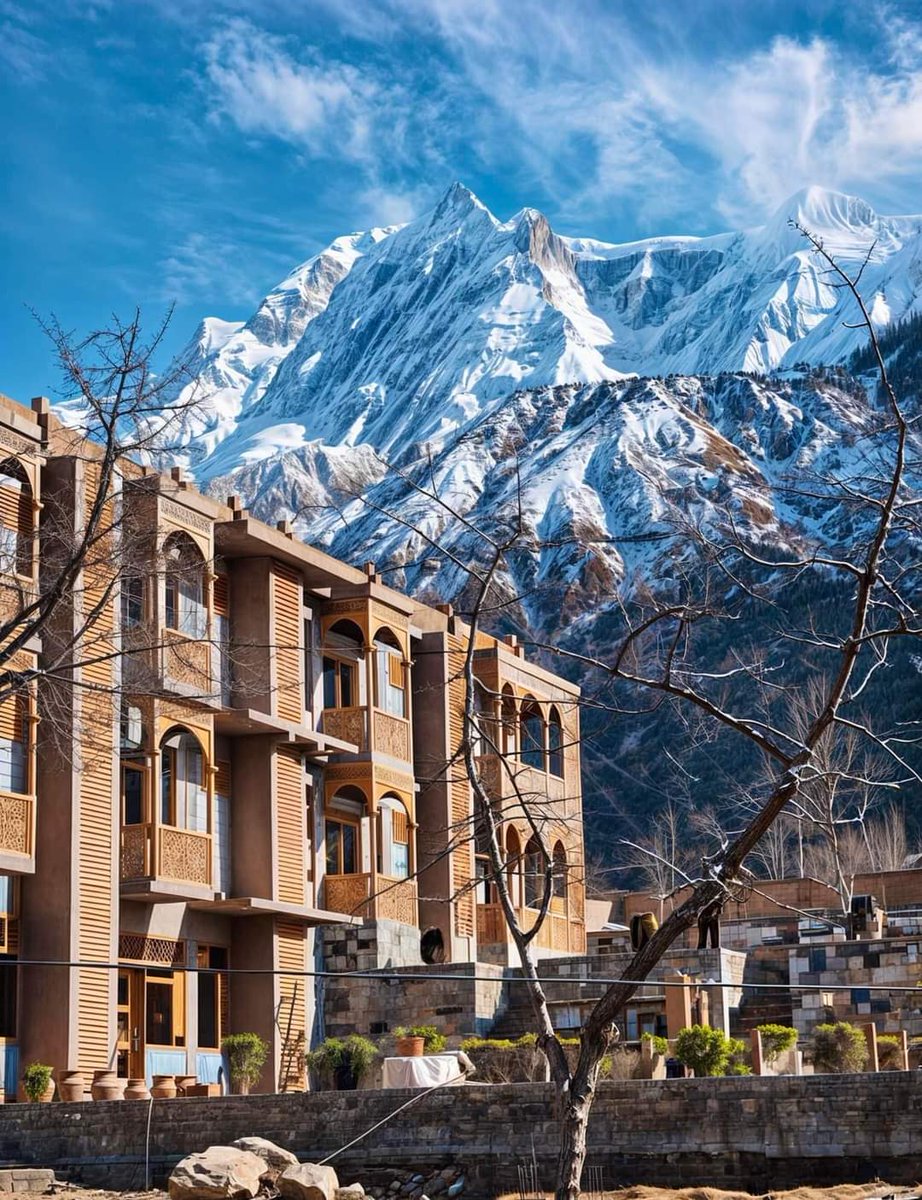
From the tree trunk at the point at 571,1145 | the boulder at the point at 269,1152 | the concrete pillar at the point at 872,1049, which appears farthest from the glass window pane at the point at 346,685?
the tree trunk at the point at 571,1145

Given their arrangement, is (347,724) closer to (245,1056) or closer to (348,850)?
(348,850)

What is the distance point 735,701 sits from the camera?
134375mm

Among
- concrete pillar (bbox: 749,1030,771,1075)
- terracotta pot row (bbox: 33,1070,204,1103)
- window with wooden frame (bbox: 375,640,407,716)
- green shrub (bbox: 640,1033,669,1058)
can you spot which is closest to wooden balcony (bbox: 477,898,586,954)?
window with wooden frame (bbox: 375,640,407,716)

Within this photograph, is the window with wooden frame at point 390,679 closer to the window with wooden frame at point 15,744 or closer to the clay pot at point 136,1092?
the window with wooden frame at point 15,744

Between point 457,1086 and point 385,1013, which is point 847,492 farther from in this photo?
point 385,1013

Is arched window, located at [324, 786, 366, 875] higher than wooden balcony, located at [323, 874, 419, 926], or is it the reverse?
arched window, located at [324, 786, 366, 875]

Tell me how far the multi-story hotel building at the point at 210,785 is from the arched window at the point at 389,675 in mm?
59

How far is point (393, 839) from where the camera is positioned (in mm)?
37219

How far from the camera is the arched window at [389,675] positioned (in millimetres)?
37594

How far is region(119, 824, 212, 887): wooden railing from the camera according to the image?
2944 cm

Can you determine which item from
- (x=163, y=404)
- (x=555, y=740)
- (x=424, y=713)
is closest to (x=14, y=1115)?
(x=163, y=404)

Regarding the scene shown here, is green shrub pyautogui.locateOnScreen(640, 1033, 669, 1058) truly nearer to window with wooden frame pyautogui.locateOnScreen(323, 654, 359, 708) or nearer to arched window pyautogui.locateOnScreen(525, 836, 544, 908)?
window with wooden frame pyautogui.locateOnScreen(323, 654, 359, 708)

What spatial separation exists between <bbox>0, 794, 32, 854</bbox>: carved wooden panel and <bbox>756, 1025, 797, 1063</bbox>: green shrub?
37.0 ft

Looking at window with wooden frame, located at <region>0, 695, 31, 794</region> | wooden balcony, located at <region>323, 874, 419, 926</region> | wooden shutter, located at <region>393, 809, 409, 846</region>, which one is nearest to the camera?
window with wooden frame, located at <region>0, 695, 31, 794</region>
